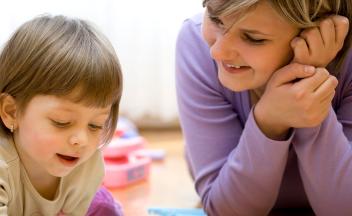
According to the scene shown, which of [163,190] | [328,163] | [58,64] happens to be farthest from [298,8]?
[163,190]

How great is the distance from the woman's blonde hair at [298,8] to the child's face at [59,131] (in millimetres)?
268

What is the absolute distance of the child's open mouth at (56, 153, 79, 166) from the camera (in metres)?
1.06

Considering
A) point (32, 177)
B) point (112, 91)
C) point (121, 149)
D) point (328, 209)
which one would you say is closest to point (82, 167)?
point (32, 177)

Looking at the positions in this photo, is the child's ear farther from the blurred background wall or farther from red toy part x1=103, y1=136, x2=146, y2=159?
the blurred background wall

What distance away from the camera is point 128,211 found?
1604 millimetres

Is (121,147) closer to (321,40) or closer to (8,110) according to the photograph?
(8,110)

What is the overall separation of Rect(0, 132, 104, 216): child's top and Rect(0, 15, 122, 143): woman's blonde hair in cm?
10

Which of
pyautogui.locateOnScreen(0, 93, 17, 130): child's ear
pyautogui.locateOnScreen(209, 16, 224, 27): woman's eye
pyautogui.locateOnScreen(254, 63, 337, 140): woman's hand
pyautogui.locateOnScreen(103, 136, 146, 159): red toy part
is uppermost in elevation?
pyautogui.locateOnScreen(209, 16, 224, 27): woman's eye

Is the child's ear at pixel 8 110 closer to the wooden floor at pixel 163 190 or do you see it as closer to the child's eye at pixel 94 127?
the child's eye at pixel 94 127

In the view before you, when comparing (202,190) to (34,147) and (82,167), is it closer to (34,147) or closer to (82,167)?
(82,167)

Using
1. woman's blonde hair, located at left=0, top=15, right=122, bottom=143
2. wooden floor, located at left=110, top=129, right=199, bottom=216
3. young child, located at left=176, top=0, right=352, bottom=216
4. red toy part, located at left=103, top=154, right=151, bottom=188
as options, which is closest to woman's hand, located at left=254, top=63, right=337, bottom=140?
young child, located at left=176, top=0, right=352, bottom=216

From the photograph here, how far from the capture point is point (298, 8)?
1.02 metres

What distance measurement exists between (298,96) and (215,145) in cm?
25

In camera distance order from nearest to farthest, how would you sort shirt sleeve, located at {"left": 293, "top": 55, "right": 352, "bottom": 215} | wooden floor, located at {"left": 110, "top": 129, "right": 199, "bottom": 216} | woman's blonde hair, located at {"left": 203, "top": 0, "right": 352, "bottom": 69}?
woman's blonde hair, located at {"left": 203, "top": 0, "right": 352, "bottom": 69} < shirt sleeve, located at {"left": 293, "top": 55, "right": 352, "bottom": 215} < wooden floor, located at {"left": 110, "top": 129, "right": 199, "bottom": 216}
